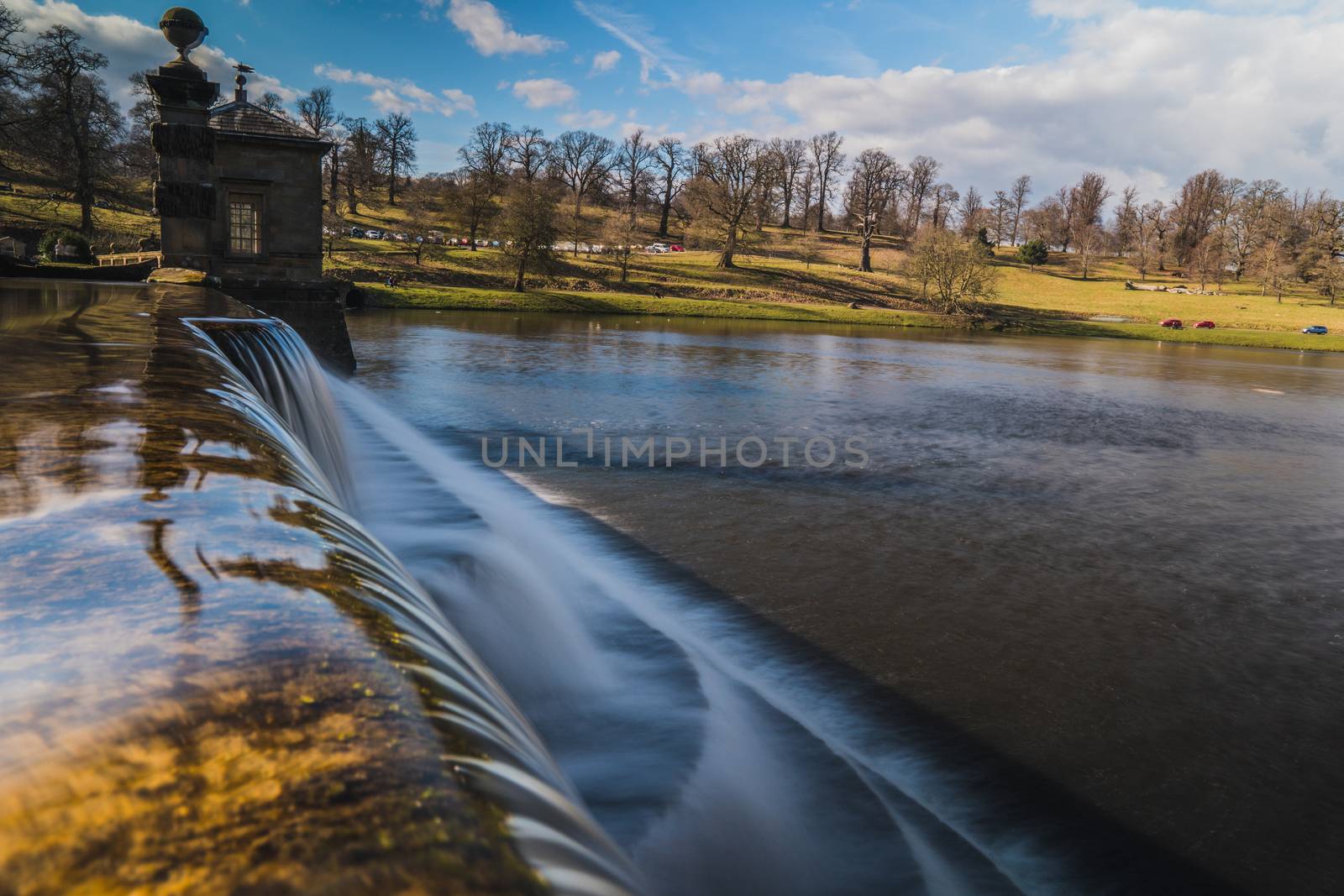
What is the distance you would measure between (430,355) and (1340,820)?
21790 mm

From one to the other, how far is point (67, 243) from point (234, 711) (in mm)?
43612

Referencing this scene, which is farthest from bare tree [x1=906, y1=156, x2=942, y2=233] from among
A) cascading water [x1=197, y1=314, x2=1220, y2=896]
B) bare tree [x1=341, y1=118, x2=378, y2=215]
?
cascading water [x1=197, y1=314, x2=1220, y2=896]

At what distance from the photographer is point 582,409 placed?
15555 millimetres

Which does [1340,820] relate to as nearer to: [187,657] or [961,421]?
[187,657]

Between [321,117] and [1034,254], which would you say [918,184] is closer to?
[1034,254]

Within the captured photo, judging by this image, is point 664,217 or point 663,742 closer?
point 663,742

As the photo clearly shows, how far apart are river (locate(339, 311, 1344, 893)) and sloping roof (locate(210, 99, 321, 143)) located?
9.19 metres

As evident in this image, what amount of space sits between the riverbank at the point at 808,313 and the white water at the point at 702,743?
43236mm

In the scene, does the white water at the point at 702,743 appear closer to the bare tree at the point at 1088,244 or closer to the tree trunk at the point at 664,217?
the tree trunk at the point at 664,217

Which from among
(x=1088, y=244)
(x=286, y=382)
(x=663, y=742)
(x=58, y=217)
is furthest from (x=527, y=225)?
(x=1088, y=244)

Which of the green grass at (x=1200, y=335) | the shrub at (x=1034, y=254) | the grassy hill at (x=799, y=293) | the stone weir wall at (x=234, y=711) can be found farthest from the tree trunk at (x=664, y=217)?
the stone weir wall at (x=234, y=711)

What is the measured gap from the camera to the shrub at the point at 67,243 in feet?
90.7

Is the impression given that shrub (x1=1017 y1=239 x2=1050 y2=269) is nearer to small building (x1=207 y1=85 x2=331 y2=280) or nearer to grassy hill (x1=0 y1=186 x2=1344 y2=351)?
grassy hill (x1=0 y1=186 x2=1344 y2=351)

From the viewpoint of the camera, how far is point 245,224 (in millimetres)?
Result: 19875
